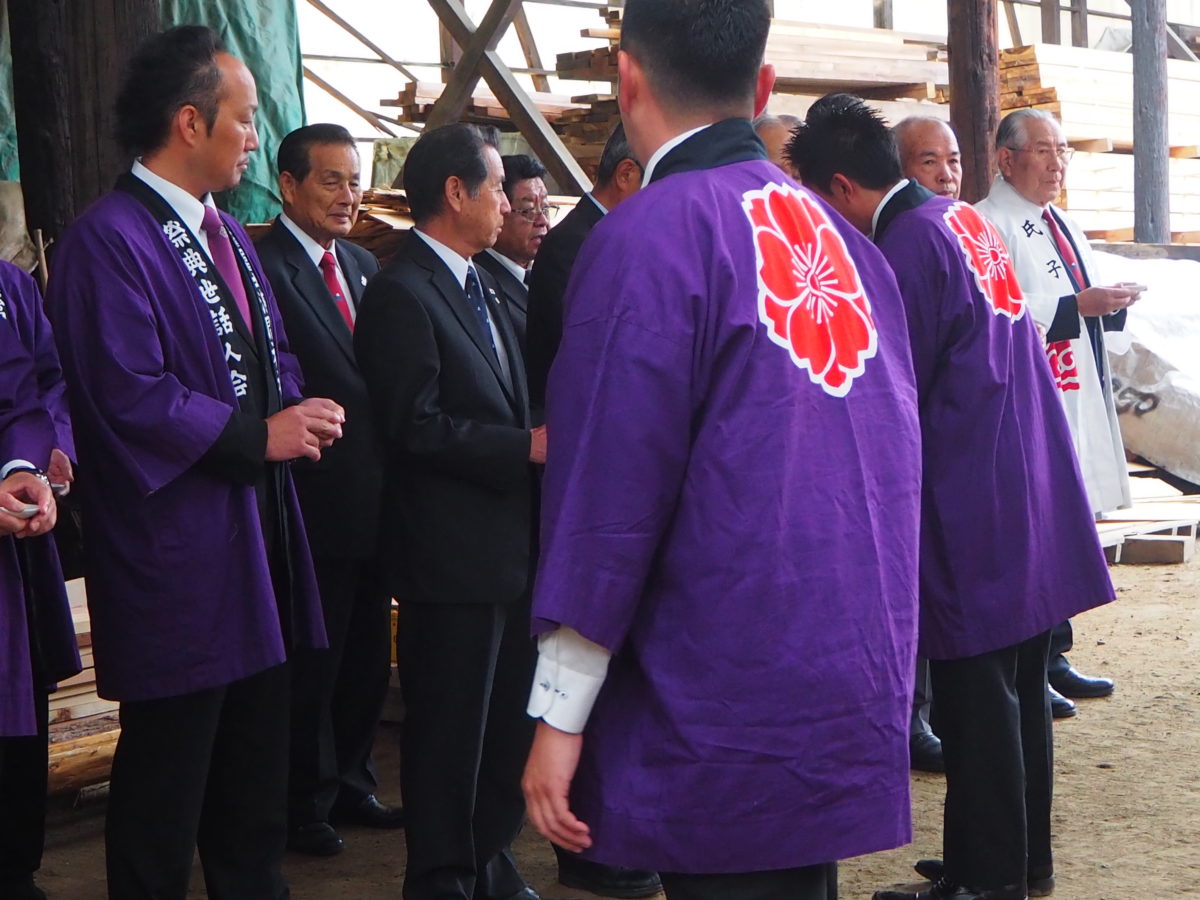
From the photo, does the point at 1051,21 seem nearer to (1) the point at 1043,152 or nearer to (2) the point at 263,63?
(1) the point at 1043,152

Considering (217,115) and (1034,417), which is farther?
(1034,417)

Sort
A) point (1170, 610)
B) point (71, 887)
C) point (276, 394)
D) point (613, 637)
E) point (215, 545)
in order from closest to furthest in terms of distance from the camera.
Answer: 1. point (613, 637)
2. point (215, 545)
3. point (276, 394)
4. point (71, 887)
5. point (1170, 610)

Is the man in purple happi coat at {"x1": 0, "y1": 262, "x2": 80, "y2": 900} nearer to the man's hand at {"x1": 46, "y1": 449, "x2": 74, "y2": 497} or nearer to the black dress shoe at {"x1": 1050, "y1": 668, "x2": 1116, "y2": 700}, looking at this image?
the man's hand at {"x1": 46, "y1": 449, "x2": 74, "y2": 497}

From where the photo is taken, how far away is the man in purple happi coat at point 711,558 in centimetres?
176

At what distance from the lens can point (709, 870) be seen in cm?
180

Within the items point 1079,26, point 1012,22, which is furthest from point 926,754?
point 1012,22

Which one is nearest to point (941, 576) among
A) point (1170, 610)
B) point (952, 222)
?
point (952, 222)

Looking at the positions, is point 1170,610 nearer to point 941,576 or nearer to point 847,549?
point 941,576

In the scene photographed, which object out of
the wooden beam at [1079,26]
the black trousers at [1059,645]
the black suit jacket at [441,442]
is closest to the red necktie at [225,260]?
the black suit jacket at [441,442]

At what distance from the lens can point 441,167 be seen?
11.4 feet

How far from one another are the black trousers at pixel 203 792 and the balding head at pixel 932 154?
9.33 feet

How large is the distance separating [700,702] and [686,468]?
0.29 metres

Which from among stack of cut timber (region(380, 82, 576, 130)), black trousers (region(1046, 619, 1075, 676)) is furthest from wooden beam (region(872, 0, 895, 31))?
black trousers (region(1046, 619, 1075, 676))

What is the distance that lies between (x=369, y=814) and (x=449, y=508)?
136 cm
